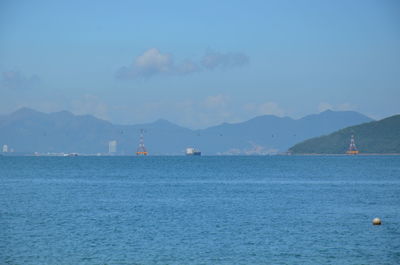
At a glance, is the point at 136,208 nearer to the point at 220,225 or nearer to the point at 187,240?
the point at 220,225

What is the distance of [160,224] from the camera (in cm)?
4594

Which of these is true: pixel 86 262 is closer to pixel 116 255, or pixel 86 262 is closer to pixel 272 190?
pixel 116 255

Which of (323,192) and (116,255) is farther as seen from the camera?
(323,192)

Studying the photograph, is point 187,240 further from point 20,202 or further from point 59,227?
point 20,202

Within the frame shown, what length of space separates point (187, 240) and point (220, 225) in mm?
6734

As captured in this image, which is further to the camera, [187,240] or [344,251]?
[187,240]

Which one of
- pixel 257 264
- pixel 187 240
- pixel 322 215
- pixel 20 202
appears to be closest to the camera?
pixel 257 264

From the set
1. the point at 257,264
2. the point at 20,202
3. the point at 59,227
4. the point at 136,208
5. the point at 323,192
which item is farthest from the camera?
the point at 323,192

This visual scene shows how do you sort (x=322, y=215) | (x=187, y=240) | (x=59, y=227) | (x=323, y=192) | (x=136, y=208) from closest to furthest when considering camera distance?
(x=187, y=240)
(x=59, y=227)
(x=322, y=215)
(x=136, y=208)
(x=323, y=192)

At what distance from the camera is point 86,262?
107 ft

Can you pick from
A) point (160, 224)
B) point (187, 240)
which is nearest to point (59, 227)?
point (160, 224)

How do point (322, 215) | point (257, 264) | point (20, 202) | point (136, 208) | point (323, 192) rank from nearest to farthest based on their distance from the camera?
point (257, 264) < point (322, 215) < point (136, 208) < point (20, 202) < point (323, 192)

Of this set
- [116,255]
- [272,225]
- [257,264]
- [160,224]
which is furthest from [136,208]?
[257,264]

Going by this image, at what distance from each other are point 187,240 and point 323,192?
40.1 meters
